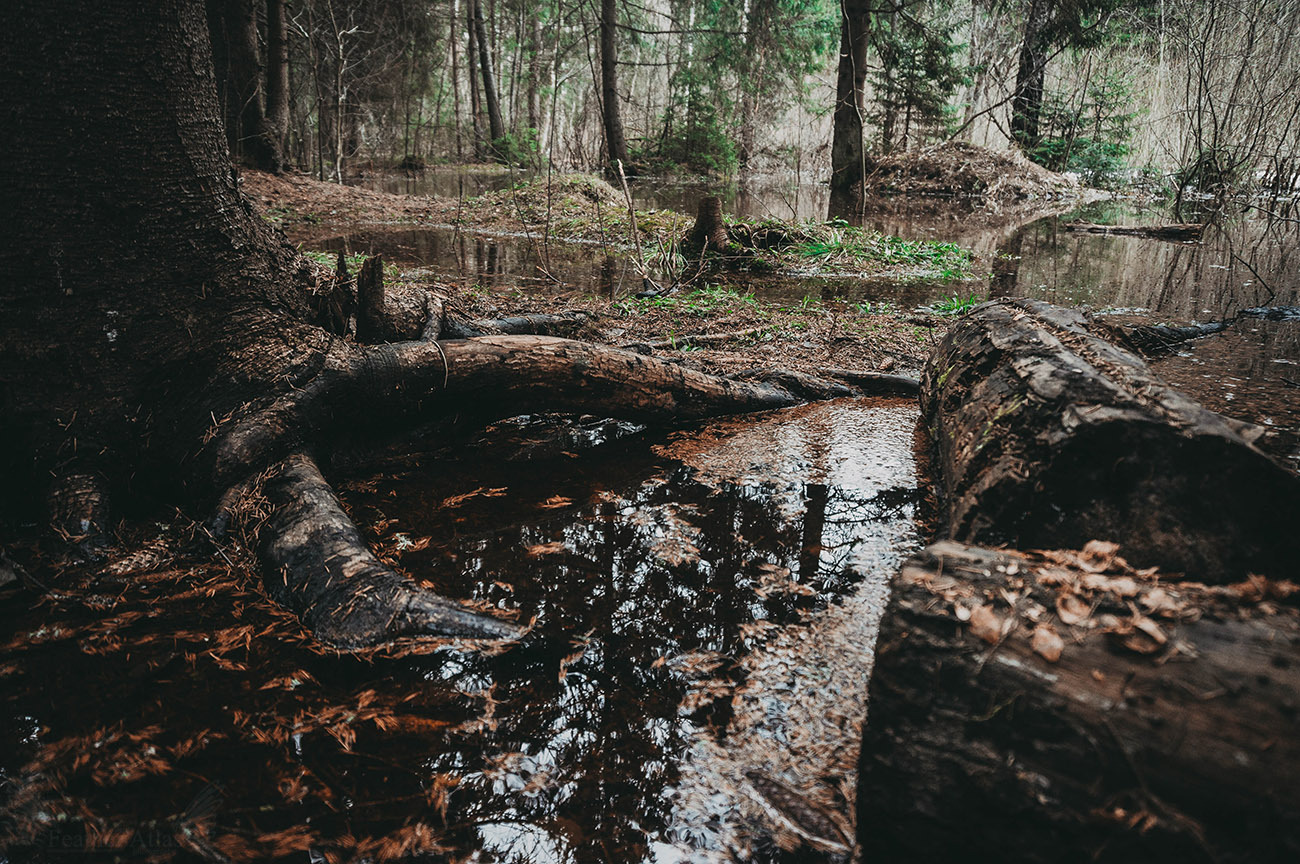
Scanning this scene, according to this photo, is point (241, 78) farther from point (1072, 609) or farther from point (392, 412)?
point (1072, 609)

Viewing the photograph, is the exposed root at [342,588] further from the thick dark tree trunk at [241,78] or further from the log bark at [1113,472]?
the thick dark tree trunk at [241,78]

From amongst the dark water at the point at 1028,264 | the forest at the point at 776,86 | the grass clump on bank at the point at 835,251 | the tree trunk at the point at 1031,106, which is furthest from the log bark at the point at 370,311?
the tree trunk at the point at 1031,106

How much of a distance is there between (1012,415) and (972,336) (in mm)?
971

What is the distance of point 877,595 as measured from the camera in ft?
7.48

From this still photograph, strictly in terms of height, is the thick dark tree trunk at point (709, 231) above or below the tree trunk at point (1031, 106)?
below

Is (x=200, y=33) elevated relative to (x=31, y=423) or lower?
elevated

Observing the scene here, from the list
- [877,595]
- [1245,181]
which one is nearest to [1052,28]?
[1245,181]

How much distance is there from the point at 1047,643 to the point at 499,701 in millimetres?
1320

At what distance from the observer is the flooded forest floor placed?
1.47m

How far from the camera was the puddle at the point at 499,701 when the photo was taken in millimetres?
1461

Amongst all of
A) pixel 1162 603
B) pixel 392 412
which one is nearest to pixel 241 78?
pixel 392 412

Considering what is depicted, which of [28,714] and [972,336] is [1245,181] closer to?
[972,336]

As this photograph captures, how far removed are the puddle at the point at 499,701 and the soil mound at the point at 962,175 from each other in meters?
18.2

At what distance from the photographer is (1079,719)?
1.20 metres
